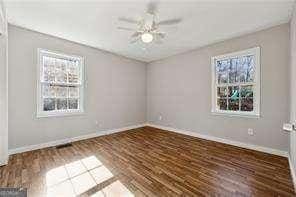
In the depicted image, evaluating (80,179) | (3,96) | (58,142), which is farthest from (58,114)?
(80,179)

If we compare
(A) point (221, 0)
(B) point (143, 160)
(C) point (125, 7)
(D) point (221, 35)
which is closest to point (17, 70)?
(C) point (125, 7)

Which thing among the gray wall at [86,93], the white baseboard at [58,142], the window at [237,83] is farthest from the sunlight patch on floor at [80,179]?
the window at [237,83]

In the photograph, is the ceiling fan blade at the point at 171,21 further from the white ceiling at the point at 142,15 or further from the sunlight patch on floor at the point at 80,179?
the sunlight patch on floor at the point at 80,179

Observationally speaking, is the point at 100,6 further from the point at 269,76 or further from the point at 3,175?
the point at 269,76

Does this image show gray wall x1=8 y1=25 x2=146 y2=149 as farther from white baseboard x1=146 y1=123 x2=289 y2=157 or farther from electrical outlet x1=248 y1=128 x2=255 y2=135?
electrical outlet x1=248 y1=128 x2=255 y2=135

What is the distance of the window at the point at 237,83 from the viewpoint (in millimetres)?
3189

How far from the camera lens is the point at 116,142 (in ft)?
12.3

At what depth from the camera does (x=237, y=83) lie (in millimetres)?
3494

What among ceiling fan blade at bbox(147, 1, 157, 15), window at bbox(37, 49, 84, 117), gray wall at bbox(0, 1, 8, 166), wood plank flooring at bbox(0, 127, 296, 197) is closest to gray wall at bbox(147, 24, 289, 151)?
wood plank flooring at bbox(0, 127, 296, 197)

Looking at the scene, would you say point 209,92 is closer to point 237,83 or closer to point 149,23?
point 237,83

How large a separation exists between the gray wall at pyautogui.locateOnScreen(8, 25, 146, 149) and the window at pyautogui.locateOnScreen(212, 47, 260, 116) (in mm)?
2613

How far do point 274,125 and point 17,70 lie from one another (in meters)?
5.17

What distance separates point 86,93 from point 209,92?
3227 millimetres

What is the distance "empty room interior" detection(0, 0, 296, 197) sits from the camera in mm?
2135
